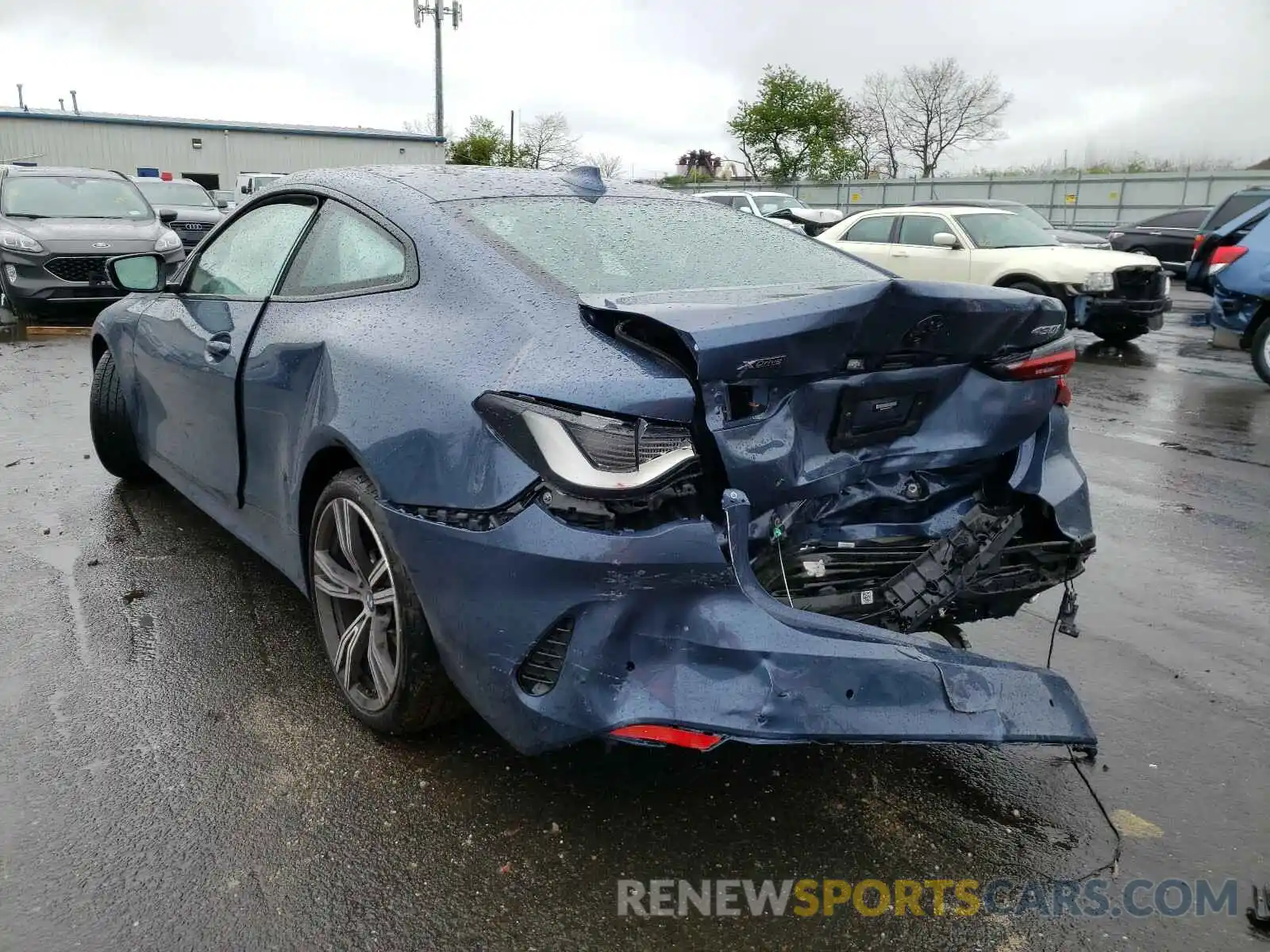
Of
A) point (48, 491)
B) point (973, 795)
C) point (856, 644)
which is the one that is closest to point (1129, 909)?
point (973, 795)

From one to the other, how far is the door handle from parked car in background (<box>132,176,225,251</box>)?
14.6 metres

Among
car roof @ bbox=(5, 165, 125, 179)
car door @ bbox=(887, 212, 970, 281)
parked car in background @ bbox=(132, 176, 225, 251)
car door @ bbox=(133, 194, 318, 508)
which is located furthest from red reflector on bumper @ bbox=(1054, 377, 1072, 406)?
parked car in background @ bbox=(132, 176, 225, 251)

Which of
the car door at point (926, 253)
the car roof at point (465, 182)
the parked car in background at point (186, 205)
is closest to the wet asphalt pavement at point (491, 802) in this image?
the car roof at point (465, 182)

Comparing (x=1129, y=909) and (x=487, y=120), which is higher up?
(x=487, y=120)

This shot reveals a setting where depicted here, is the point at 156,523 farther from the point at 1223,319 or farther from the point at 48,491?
the point at 1223,319

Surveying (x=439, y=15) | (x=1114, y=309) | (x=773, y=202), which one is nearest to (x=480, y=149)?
(x=439, y=15)

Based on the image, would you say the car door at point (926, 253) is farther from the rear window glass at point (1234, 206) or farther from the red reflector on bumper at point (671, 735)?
the red reflector on bumper at point (671, 735)

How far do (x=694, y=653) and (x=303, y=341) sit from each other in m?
1.62

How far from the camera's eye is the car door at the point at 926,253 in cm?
1160

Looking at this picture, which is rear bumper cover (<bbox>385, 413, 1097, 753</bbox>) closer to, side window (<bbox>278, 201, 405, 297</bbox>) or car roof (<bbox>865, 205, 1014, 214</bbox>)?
side window (<bbox>278, 201, 405, 297</bbox>)

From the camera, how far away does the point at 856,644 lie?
2.16 metres

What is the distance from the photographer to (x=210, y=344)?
3498 millimetres

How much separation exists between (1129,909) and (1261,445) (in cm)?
569

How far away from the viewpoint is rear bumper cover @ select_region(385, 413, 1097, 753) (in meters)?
2.08
